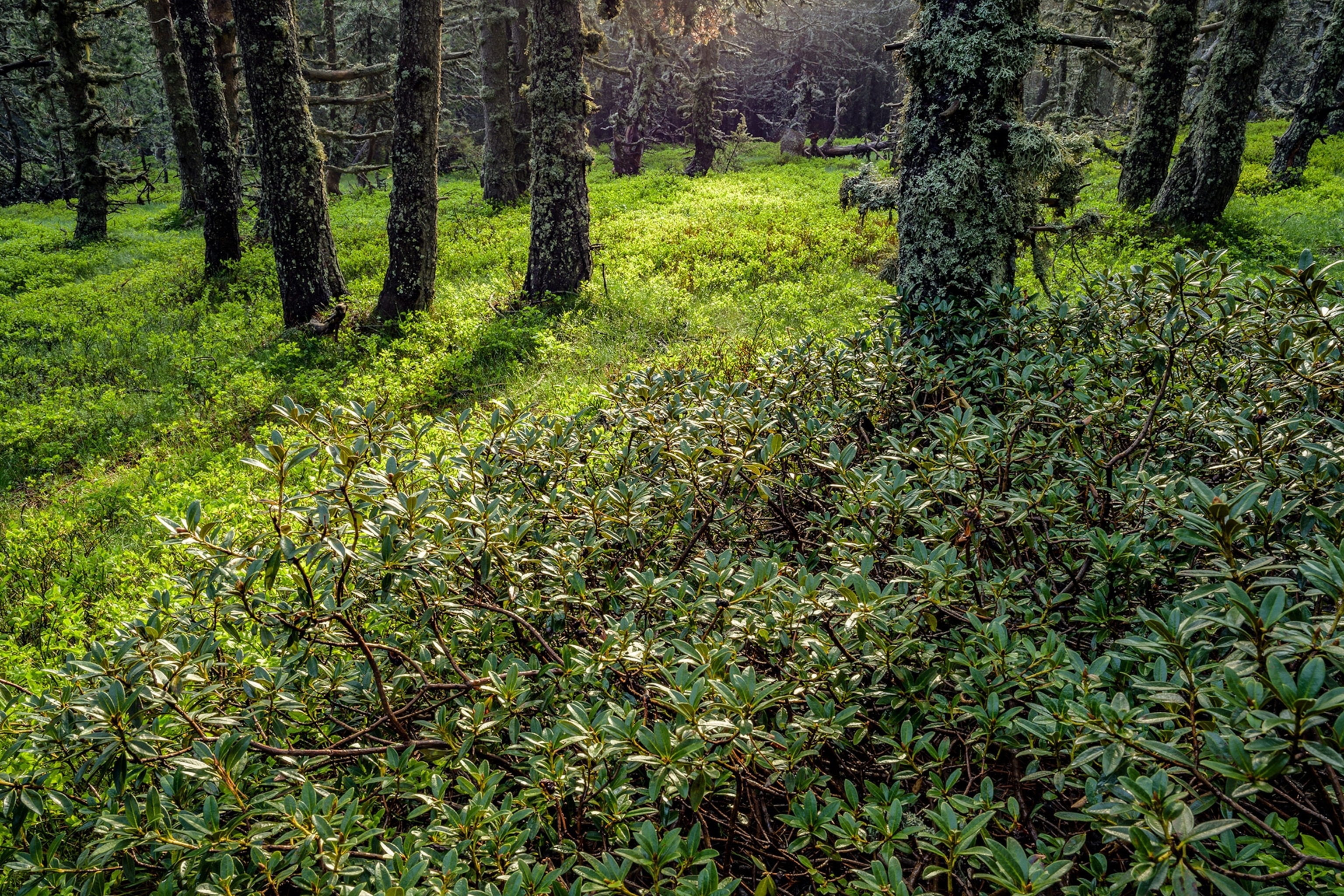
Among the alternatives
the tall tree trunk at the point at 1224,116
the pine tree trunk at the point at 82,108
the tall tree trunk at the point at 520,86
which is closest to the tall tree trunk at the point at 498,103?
the tall tree trunk at the point at 520,86

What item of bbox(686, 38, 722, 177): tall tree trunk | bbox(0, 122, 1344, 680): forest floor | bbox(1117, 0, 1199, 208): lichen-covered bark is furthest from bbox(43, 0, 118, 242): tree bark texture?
bbox(1117, 0, 1199, 208): lichen-covered bark

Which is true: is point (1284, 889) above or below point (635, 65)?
below

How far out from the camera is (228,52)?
1392 centimetres

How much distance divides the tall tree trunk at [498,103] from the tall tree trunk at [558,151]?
7533 millimetres

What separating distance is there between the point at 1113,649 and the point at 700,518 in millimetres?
1571

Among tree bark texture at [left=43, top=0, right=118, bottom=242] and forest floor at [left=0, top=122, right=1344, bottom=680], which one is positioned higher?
tree bark texture at [left=43, top=0, right=118, bottom=242]

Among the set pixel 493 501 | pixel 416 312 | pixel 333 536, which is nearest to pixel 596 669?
pixel 493 501

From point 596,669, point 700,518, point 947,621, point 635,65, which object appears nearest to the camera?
point 596,669

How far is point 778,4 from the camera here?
3222cm

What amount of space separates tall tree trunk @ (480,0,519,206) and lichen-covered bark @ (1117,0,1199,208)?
1259 cm

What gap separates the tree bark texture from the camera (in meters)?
15.8

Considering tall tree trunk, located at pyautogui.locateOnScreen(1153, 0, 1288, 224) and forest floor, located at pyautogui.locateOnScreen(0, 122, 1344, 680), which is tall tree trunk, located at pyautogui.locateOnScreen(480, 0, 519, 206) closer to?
forest floor, located at pyautogui.locateOnScreen(0, 122, 1344, 680)

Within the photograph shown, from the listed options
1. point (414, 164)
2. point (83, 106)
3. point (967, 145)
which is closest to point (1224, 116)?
point (967, 145)

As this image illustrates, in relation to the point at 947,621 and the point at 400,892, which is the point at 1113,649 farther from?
the point at 400,892
